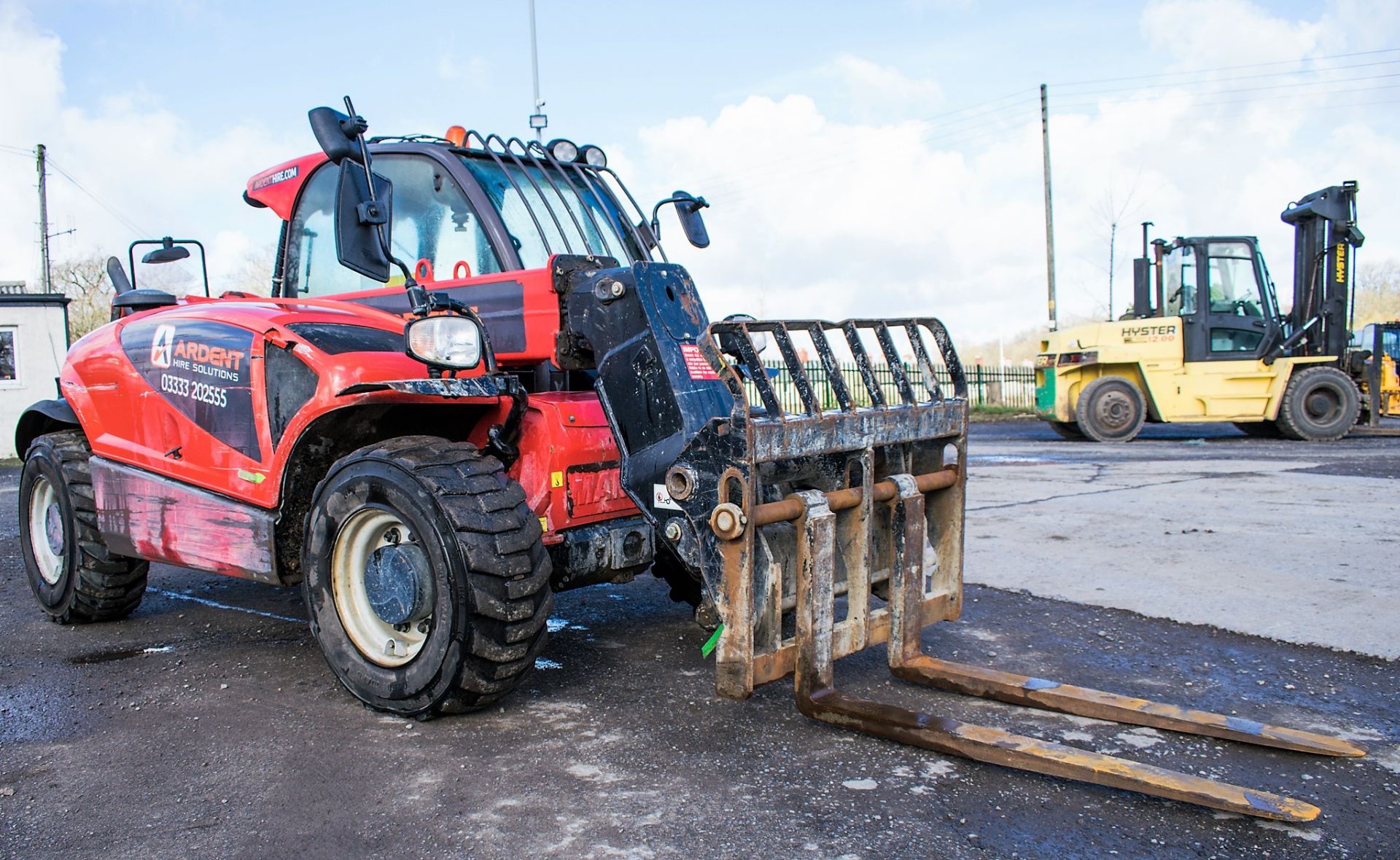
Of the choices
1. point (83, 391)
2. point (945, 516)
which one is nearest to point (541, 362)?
point (945, 516)

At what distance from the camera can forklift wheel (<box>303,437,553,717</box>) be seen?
3.80 meters

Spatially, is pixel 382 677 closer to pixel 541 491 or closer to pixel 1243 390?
pixel 541 491

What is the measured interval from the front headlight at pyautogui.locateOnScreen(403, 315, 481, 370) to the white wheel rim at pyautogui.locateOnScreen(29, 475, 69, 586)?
3.27 metres

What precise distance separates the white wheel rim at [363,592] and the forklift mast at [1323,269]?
1603cm

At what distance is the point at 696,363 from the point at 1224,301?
1476 centimetres

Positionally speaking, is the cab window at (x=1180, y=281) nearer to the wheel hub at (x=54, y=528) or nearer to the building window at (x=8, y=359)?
the wheel hub at (x=54, y=528)

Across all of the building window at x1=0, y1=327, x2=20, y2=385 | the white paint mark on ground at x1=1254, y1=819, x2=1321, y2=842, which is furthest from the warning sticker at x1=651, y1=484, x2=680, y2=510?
the building window at x1=0, y1=327, x2=20, y2=385

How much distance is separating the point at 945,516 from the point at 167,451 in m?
3.63

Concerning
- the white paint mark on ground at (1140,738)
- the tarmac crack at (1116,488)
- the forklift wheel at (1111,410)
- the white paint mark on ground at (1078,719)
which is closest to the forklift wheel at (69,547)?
the white paint mark on ground at (1078,719)

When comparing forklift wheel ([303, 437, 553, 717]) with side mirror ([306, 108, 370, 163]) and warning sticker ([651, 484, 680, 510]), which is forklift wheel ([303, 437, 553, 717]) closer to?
warning sticker ([651, 484, 680, 510])

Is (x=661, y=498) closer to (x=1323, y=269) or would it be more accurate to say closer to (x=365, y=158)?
(x=365, y=158)

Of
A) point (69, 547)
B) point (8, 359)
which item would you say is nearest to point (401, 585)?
point (69, 547)

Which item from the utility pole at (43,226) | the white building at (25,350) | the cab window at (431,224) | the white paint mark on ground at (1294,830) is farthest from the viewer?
the utility pole at (43,226)

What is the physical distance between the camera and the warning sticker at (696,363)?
416 centimetres
